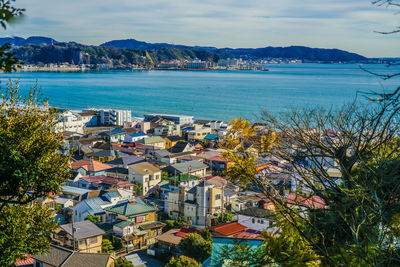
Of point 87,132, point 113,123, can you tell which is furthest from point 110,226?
point 113,123

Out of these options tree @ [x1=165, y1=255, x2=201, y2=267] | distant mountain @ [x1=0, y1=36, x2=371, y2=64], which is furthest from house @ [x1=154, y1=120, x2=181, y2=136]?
distant mountain @ [x1=0, y1=36, x2=371, y2=64]

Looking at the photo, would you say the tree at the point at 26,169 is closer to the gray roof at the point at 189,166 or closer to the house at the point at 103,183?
the house at the point at 103,183

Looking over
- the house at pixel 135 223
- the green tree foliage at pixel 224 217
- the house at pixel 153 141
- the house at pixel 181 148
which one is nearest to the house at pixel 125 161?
the house at pixel 181 148

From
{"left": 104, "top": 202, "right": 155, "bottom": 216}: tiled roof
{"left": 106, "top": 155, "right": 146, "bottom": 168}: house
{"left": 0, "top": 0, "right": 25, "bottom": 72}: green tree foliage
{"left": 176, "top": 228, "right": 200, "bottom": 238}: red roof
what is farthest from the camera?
{"left": 106, "top": 155, "right": 146, "bottom": 168}: house

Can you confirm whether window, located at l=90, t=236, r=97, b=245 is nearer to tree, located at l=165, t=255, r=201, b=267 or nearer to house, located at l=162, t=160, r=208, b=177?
tree, located at l=165, t=255, r=201, b=267

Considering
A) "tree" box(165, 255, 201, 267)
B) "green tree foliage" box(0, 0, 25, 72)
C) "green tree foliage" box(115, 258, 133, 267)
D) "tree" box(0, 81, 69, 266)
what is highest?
"green tree foliage" box(0, 0, 25, 72)

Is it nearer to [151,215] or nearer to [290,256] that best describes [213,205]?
[151,215]
